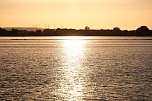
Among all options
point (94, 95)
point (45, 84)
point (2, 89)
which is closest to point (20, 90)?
point (2, 89)

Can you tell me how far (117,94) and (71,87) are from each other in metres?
9.11

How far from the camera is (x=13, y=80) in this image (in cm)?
6247

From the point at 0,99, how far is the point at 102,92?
13.2m

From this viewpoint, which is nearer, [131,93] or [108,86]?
[131,93]

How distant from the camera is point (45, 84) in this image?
5753cm

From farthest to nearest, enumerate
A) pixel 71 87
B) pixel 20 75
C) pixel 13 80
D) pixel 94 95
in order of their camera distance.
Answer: pixel 20 75, pixel 13 80, pixel 71 87, pixel 94 95

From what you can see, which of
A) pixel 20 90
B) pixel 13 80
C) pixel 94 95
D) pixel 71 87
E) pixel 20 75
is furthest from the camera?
pixel 20 75

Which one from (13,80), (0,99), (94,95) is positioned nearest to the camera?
(0,99)

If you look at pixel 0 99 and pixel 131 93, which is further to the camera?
pixel 131 93

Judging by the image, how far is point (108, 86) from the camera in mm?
54844

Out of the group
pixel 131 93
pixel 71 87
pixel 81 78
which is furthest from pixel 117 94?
pixel 81 78

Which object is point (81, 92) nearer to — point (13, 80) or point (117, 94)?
point (117, 94)

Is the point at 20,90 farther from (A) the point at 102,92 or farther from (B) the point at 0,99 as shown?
(A) the point at 102,92

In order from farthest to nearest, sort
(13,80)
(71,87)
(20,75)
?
(20,75) < (13,80) < (71,87)
